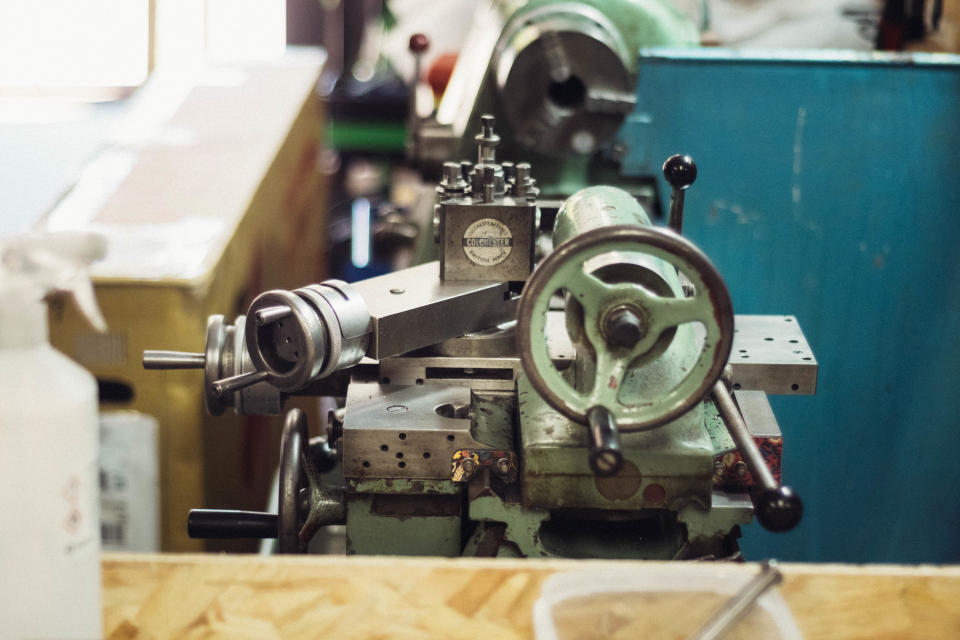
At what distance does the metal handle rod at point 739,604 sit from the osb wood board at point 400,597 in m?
0.01

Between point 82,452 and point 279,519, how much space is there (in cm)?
58

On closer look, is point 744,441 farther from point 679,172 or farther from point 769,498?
point 679,172

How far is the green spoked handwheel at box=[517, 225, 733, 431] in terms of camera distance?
3.16 feet

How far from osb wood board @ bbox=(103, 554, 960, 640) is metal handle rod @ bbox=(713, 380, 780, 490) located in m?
0.13

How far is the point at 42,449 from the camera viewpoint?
2.08 feet

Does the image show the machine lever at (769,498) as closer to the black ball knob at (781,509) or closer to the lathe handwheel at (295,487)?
the black ball knob at (781,509)

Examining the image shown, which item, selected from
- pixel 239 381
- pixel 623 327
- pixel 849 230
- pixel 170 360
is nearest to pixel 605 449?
pixel 623 327

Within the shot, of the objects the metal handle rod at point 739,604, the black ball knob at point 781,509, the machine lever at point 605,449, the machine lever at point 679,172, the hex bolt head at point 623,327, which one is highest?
the machine lever at point 679,172

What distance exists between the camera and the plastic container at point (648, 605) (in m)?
0.76

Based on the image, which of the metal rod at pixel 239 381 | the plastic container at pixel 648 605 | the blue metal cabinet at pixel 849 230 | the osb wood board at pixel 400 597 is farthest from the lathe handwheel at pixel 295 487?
the blue metal cabinet at pixel 849 230

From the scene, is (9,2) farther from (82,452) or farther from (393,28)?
(82,452)

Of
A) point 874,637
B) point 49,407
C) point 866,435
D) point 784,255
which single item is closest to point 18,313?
point 49,407

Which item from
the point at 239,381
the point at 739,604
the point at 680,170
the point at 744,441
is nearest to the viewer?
the point at 739,604

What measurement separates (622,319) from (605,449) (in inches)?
5.4
